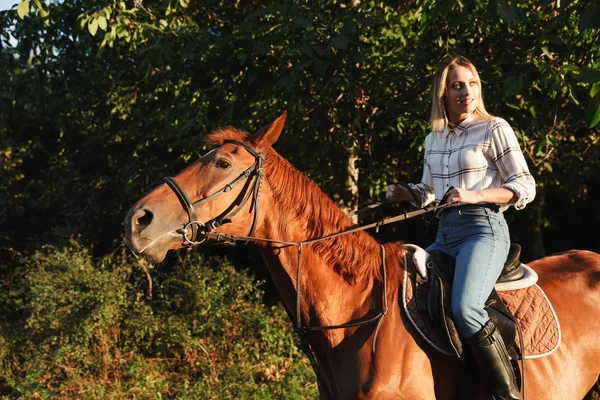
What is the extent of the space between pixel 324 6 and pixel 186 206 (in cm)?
481

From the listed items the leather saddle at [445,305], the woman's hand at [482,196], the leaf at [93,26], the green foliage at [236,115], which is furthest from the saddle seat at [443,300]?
the leaf at [93,26]

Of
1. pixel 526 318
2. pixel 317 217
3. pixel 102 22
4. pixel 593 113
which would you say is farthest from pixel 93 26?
pixel 526 318

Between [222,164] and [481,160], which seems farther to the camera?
[481,160]

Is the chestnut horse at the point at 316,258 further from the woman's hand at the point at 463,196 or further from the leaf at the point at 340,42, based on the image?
the leaf at the point at 340,42

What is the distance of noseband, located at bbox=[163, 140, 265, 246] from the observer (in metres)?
3.07

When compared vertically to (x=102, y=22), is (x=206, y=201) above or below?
below

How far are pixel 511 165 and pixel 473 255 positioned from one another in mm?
511

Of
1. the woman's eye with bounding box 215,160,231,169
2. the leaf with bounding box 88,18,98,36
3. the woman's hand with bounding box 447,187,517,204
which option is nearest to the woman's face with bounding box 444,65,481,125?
the woman's hand with bounding box 447,187,517,204

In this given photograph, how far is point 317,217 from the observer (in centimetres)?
335

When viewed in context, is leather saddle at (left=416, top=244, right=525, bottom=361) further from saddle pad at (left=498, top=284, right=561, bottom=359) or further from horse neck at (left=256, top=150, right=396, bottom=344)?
horse neck at (left=256, top=150, right=396, bottom=344)

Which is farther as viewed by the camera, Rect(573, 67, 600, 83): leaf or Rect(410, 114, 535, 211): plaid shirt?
Rect(573, 67, 600, 83): leaf

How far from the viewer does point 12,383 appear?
7.18 meters

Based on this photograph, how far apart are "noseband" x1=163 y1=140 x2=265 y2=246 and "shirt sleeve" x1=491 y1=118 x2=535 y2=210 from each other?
123 centimetres

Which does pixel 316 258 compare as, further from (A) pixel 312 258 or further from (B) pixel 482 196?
(B) pixel 482 196
